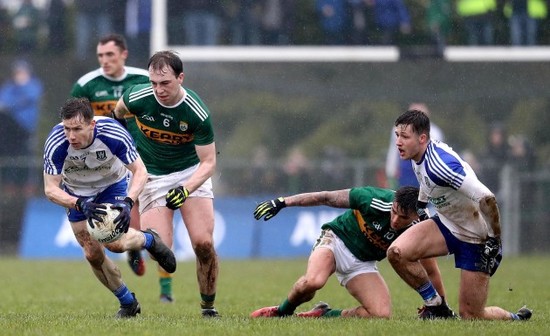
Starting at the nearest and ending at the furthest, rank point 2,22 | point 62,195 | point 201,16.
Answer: point 62,195 → point 201,16 → point 2,22

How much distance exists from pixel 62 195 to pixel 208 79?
460 inches

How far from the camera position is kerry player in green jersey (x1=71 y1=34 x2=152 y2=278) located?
469 inches

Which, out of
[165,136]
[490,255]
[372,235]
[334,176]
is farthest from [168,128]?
[334,176]

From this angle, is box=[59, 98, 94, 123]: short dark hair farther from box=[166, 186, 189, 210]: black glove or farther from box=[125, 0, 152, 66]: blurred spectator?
box=[125, 0, 152, 66]: blurred spectator

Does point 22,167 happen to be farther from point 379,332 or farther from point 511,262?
point 379,332

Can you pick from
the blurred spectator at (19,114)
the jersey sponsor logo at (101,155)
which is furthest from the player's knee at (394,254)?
the blurred spectator at (19,114)

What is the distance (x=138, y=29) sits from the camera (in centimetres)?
→ 1956

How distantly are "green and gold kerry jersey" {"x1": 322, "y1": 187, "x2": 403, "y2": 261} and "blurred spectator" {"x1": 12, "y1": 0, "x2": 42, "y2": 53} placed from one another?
12.0 metres

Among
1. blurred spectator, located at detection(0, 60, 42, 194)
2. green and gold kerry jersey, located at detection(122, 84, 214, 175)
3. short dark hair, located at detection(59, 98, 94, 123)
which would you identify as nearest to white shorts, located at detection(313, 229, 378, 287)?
Answer: green and gold kerry jersey, located at detection(122, 84, 214, 175)

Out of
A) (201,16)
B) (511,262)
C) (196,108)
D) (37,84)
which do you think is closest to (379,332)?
(196,108)

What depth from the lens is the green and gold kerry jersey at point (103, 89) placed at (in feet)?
39.0

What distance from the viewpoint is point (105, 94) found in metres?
11.9

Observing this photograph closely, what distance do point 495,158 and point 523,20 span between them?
247cm

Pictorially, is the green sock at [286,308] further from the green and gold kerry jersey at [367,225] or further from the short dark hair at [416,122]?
the short dark hair at [416,122]
